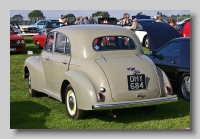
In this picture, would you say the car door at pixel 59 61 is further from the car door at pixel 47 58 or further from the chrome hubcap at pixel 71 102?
the chrome hubcap at pixel 71 102

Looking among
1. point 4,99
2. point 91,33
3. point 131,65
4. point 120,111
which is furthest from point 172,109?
point 4,99

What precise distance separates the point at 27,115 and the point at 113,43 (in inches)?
74.3

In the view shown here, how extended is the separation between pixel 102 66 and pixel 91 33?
82cm

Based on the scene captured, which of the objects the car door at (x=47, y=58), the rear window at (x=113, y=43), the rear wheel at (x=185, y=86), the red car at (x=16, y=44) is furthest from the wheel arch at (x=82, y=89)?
the red car at (x=16, y=44)

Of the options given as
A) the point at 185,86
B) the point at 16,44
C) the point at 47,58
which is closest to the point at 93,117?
the point at 47,58

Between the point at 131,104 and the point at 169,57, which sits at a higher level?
the point at 169,57

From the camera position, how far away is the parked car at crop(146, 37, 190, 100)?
8281 millimetres

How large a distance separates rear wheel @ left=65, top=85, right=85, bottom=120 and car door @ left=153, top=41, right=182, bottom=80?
2501mm

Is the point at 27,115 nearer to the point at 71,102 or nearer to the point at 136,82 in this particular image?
the point at 71,102

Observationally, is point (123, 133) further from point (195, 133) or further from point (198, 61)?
point (198, 61)

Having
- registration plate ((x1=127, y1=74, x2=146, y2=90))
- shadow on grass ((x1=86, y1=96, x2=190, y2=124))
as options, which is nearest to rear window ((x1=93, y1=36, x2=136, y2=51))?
registration plate ((x1=127, y1=74, x2=146, y2=90))

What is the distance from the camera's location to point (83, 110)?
267 inches

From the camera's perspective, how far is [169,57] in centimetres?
881

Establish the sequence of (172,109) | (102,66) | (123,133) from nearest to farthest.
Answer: (123,133) < (102,66) < (172,109)
